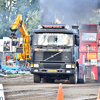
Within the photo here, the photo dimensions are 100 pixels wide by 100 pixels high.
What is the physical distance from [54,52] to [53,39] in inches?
27.9

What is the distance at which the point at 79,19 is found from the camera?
31703mm

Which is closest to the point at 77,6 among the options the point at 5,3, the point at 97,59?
the point at 97,59

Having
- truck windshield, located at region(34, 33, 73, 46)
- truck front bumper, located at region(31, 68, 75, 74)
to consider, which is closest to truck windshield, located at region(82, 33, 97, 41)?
truck windshield, located at region(34, 33, 73, 46)

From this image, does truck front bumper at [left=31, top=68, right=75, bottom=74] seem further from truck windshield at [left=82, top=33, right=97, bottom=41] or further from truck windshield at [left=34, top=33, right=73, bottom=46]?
truck windshield at [left=82, top=33, right=97, bottom=41]

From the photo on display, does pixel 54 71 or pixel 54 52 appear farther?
pixel 54 52

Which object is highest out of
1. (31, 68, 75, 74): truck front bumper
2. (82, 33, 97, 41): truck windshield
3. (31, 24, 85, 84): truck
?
(82, 33, 97, 41): truck windshield

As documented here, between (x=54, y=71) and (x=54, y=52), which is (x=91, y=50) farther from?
(x=54, y=71)

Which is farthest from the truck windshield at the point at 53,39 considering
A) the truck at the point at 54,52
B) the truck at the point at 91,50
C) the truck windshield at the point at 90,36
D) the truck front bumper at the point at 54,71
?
the truck windshield at the point at 90,36

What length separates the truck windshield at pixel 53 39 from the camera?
63.7 ft

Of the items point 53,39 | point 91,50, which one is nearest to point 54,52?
point 53,39

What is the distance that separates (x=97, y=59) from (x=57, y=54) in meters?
5.42

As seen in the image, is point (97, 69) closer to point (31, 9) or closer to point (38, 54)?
point (38, 54)

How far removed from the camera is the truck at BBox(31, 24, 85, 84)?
760 inches

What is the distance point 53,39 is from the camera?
19.5 m
